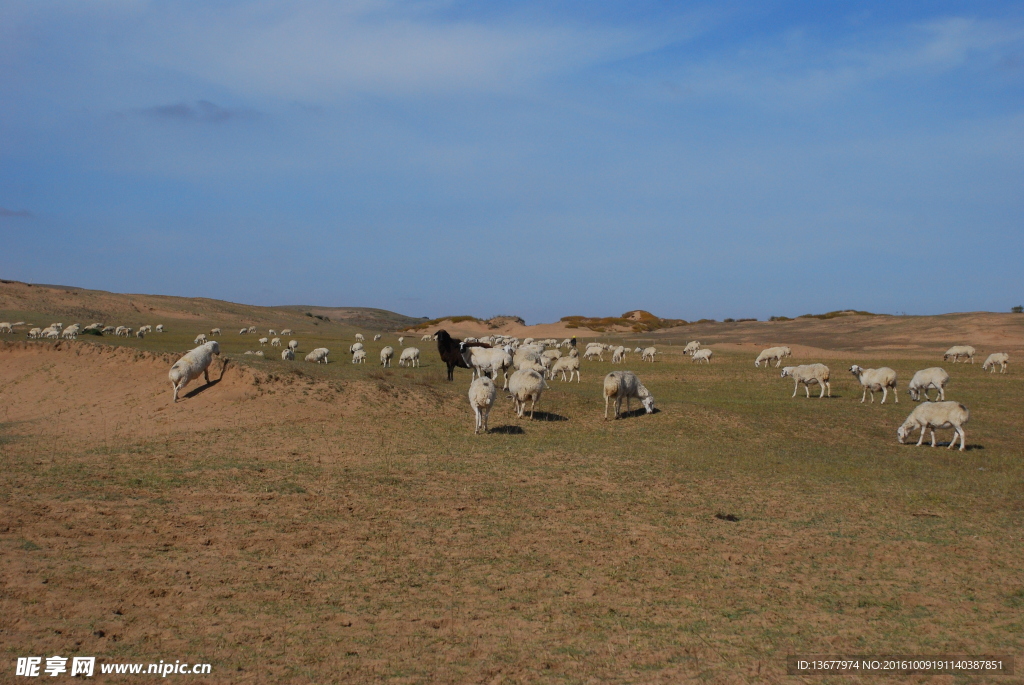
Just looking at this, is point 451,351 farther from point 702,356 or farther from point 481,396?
point 702,356

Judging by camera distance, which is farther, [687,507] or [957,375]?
[957,375]

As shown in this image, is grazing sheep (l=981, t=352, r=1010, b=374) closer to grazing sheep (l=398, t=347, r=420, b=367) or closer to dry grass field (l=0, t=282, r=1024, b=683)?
dry grass field (l=0, t=282, r=1024, b=683)

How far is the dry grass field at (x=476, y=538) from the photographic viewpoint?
21.0 feet

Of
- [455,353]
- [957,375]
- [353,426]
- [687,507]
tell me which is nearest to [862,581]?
[687,507]

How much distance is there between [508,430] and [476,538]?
8.88 m

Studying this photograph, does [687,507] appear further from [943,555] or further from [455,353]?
[455,353]

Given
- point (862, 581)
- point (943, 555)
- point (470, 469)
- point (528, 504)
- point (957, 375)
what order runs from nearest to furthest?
1. point (862, 581)
2. point (943, 555)
3. point (528, 504)
4. point (470, 469)
5. point (957, 375)

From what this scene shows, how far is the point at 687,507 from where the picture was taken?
38.5 ft

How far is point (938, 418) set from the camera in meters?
17.7

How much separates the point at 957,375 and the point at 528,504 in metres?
32.7

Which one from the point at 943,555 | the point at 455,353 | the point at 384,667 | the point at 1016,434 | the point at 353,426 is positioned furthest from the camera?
the point at 455,353

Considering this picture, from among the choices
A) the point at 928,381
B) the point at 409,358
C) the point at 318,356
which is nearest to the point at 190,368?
the point at 318,356

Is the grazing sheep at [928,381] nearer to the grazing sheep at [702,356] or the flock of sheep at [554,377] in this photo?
the flock of sheep at [554,377]

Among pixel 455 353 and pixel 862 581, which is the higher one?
pixel 455 353
